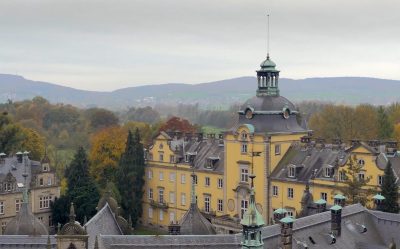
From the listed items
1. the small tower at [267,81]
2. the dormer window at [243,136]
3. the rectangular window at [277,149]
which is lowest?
the rectangular window at [277,149]

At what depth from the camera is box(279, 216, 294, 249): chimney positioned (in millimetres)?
37812

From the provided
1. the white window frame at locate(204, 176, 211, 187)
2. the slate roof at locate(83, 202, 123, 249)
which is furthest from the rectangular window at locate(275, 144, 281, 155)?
the slate roof at locate(83, 202, 123, 249)

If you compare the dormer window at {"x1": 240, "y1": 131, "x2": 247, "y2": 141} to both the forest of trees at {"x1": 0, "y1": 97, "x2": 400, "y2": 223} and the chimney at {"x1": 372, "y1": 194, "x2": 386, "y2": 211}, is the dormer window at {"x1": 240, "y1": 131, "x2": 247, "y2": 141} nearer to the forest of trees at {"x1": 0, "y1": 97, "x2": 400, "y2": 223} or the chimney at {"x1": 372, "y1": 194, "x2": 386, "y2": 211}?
the forest of trees at {"x1": 0, "y1": 97, "x2": 400, "y2": 223}

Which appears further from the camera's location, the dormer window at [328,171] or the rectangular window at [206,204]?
the rectangular window at [206,204]

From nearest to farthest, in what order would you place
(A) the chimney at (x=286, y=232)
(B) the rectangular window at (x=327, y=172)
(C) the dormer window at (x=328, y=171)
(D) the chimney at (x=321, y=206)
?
1. (A) the chimney at (x=286, y=232)
2. (D) the chimney at (x=321, y=206)
3. (C) the dormer window at (x=328, y=171)
4. (B) the rectangular window at (x=327, y=172)

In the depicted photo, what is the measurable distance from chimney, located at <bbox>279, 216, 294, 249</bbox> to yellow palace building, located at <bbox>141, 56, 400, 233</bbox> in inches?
1027

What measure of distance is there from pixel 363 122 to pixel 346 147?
139 ft

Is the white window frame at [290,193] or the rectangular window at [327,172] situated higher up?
the rectangular window at [327,172]

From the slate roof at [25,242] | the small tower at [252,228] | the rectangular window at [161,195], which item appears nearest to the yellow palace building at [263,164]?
the rectangular window at [161,195]

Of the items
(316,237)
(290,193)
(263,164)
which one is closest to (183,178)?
(263,164)

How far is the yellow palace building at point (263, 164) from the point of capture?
219ft

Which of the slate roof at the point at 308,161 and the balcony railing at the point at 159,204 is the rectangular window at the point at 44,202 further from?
the slate roof at the point at 308,161

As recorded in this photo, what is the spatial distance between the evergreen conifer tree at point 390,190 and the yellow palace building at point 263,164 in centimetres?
541

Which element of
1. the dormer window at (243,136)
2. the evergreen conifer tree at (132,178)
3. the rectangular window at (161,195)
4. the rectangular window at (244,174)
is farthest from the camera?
the rectangular window at (161,195)
